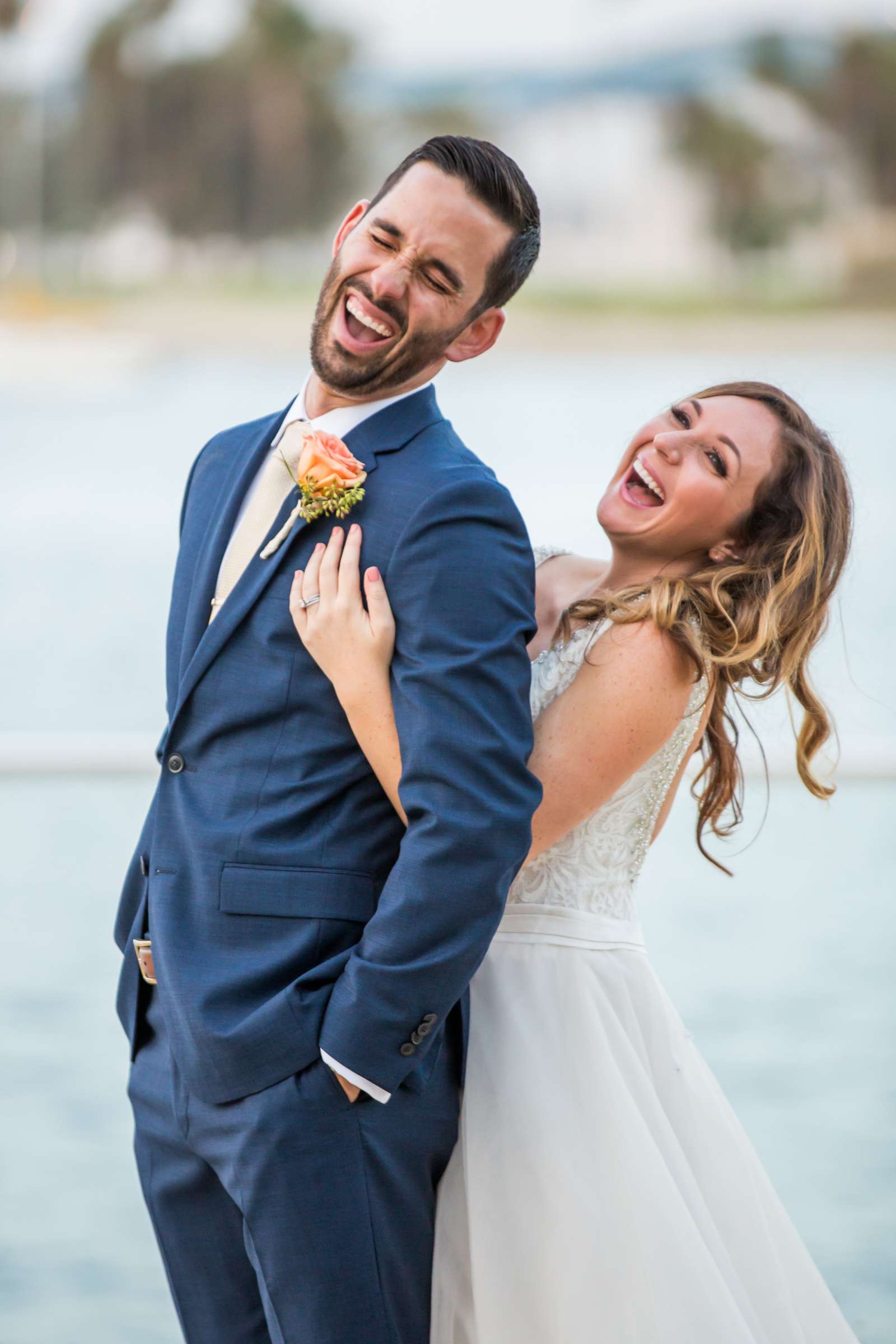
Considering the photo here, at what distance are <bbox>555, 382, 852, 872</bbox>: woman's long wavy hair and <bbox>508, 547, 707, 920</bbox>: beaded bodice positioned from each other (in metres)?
0.05

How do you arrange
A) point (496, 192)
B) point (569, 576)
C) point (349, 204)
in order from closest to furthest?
point (496, 192) < point (569, 576) < point (349, 204)

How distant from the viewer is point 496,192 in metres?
1.65

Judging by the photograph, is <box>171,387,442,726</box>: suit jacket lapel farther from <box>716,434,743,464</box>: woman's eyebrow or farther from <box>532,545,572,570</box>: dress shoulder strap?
<box>532,545,572,570</box>: dress shoulder strap

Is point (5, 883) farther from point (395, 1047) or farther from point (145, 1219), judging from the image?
point (395, 1047)

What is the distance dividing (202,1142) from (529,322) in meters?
19.1

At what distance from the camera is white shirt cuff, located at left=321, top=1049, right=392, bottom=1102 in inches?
59.7

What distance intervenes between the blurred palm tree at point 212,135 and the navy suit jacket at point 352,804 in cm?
1778

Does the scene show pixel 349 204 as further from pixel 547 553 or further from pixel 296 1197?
pixel 296 1197

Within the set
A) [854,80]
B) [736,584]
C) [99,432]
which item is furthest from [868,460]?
[736,584]

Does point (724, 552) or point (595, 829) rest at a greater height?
point (724, 552)

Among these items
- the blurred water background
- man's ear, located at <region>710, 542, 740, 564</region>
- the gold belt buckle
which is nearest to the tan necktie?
the gold belt buckle

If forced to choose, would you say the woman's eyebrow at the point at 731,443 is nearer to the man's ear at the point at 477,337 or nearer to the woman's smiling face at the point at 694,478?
the woman's smiling face at the point at 694,478

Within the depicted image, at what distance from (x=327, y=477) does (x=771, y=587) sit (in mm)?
670

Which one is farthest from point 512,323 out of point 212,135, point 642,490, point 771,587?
point 771,587
